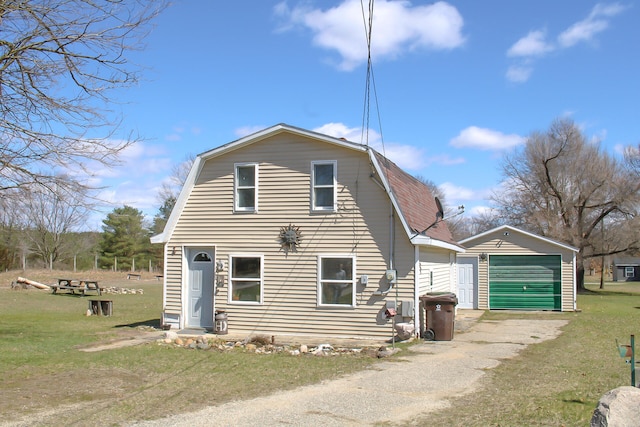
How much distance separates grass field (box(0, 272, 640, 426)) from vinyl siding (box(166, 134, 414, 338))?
2.76 meters

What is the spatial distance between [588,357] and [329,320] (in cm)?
602

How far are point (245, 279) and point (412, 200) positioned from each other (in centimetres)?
520

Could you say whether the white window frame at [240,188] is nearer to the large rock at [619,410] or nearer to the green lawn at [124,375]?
→ the green lawn at [124,375]

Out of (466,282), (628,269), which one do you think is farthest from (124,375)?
(628,269)

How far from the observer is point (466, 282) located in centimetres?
2508

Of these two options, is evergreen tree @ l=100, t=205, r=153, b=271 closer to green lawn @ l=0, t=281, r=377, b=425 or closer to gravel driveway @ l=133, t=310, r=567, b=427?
green lawn @ l=0, t=281, r=377, b=425

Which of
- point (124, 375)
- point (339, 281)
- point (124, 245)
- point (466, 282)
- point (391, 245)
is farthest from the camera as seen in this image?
point (124, 245)

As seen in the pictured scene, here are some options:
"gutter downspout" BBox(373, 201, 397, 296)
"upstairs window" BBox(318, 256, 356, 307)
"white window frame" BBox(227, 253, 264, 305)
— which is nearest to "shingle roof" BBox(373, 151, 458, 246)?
"gutter downspout" BBox(373, 201, 397, 296)

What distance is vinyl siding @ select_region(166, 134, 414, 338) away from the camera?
1477cm

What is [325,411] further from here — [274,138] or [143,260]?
[143,260]

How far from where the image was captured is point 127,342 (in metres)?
14.3

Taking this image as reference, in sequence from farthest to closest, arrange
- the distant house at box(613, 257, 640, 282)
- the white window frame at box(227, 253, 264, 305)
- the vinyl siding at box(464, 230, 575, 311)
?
the distant house at box(613, 257, 640, 282), the vinyl siding at box(464, 230, 575, 311), the white window frame at box(227, 253, 264, 305)

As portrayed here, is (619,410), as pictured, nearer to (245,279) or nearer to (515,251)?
(245,279)

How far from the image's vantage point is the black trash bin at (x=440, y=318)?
47.0ft
